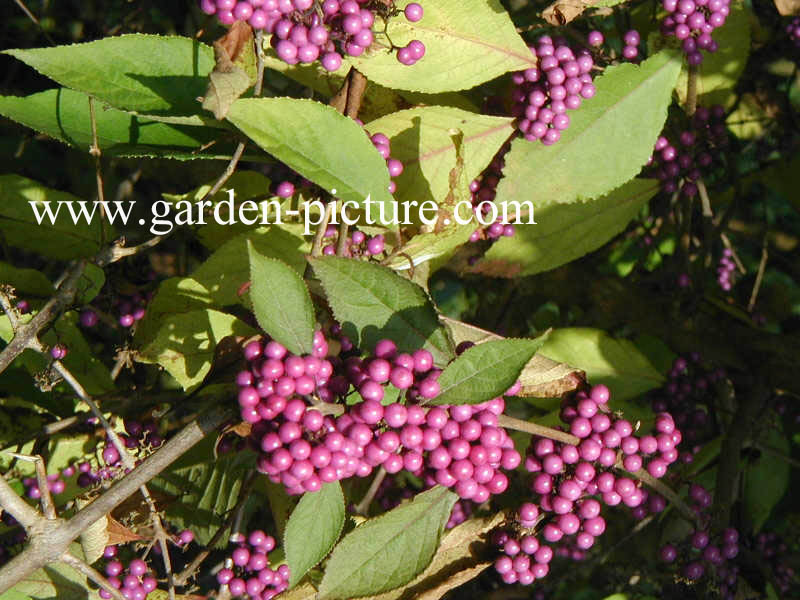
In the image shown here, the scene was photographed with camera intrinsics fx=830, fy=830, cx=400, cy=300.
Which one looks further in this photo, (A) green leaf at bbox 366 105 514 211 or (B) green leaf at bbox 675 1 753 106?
(B) green leaf at bbox 675 1 753 106

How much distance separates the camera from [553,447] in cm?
119

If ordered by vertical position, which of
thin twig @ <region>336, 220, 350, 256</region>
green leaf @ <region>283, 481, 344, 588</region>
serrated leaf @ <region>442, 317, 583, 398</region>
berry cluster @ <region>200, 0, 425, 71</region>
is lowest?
green leaf @ <region>283, 481, 344, 588</region>

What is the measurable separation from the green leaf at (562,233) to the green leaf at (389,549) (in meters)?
0.56

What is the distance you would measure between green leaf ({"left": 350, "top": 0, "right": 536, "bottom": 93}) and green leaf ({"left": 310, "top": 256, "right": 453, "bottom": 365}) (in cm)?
39

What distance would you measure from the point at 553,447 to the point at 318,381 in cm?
39

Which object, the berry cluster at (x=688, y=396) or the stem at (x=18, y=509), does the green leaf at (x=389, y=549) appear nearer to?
the stem at (x=18, y=509)

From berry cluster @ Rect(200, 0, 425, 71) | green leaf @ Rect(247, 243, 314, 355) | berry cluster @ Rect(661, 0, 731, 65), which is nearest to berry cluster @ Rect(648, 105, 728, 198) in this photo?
berry cluster @ Rect(661, 0, 731, 65)

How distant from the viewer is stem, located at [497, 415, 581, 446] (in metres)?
1.06

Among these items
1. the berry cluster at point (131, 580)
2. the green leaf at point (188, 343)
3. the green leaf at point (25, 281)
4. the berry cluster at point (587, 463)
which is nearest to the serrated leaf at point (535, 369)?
the berry cluster at point (587, 463)

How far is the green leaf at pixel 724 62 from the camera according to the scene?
1682mm

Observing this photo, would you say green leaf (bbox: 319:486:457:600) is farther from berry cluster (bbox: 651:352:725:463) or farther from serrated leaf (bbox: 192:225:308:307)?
berry cluster (bbox: 651:352:725:463)

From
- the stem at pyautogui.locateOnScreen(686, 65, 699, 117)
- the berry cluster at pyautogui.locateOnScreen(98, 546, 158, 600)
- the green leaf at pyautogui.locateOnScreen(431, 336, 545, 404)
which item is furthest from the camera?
the stem at pyautogui.locateOnScreen(686, 65, 699, 117)

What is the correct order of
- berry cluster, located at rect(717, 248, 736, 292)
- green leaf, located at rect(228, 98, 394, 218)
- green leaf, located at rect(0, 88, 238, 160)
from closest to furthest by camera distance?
1. green leaf, located at rect(228, 98, 394, 218)
2. green leaf, located at rect(0, 88, 238, 160)
3. berry cluster, located at rect(717, 248, 736, 292)

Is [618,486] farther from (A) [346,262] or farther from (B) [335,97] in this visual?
(B) [335,97]
